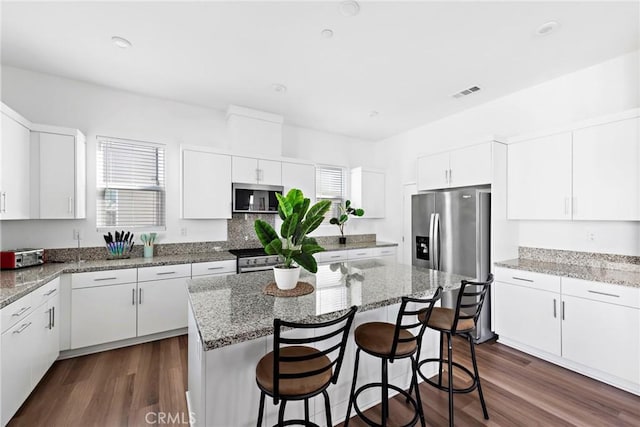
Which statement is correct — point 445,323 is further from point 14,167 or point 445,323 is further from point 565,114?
point 14,167

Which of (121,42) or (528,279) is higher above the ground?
(121,42)

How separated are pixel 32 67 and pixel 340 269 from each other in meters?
3.81

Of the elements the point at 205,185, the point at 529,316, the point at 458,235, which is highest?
the point at 205,185

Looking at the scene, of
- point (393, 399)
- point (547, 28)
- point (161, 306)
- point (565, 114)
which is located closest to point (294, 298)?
point (393, 399)

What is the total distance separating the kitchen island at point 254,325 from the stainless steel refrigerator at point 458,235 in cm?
120

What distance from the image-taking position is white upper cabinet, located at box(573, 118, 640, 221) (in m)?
2.40

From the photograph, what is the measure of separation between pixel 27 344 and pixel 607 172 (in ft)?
16.6

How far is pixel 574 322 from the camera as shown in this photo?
2.49 m

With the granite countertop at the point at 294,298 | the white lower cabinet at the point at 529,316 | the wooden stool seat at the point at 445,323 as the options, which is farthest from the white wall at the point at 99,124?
the white lower cabinet at the point at 529,316

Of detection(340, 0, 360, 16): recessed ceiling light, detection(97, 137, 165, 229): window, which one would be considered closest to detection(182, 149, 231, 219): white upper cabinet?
detection(97, 137, 165, 229): window

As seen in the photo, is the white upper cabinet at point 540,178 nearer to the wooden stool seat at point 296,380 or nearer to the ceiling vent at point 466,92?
the ceiling vent at point 466,92

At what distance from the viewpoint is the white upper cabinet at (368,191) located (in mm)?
4918

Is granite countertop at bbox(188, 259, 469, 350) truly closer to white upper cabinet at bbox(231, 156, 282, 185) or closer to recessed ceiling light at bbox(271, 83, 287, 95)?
white upper cabinet at bbox(231, 156, 282, 185)

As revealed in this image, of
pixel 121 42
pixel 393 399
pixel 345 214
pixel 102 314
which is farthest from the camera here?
pixel 345 214
